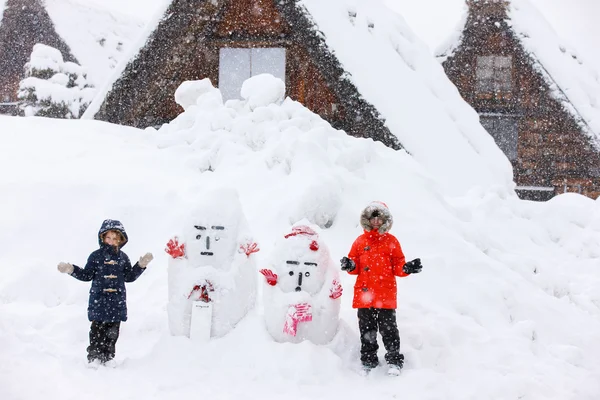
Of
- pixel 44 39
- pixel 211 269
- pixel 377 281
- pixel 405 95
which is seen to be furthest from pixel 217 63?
pixel 44 39

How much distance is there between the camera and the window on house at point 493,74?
13922mm

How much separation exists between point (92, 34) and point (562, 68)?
1392 centimetres

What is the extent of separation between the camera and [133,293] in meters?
4.66

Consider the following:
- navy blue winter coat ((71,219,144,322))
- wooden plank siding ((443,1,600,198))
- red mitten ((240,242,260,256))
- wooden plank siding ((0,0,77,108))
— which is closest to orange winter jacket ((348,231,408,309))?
red mitten ((240,242,260,256))

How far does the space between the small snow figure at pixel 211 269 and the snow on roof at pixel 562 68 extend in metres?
10.3

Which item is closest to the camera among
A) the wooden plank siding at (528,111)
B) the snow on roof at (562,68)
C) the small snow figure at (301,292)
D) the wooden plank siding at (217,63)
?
the small snow figure at (301,292)

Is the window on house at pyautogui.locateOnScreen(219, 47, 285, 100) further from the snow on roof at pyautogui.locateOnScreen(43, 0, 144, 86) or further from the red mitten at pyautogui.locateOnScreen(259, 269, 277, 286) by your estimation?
the snow on roof at pyautogui.locateOnScreen(43, 0, 144, 86)

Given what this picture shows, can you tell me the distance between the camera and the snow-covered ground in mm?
3498

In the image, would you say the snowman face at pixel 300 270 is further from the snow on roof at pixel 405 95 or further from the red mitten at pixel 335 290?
the snow on roof at pixel 405 95

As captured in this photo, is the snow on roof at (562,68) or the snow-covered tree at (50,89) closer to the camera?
the snow on roof at (562,68)

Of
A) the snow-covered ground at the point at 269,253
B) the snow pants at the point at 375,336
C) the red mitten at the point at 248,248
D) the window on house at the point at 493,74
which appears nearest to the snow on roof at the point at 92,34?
the snow-covered ground at the point at 269,253

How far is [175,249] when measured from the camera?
3.83m

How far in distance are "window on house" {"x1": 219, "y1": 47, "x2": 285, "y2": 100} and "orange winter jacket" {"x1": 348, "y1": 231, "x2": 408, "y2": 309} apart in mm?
6932

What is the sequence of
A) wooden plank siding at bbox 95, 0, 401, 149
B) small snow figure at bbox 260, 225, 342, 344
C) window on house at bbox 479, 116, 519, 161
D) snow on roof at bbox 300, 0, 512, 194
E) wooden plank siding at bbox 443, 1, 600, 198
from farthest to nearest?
window on house at bbox 479, 116, 519, 161 → wooden plank siding at bbox 443, 1, 600, 198 → wooden plank siding at bbox 95, 0, 401, 149 → snow on roof at bbox 300, 0, 512, 194 → small snow figure at bbox 260, 225, 342, 344
